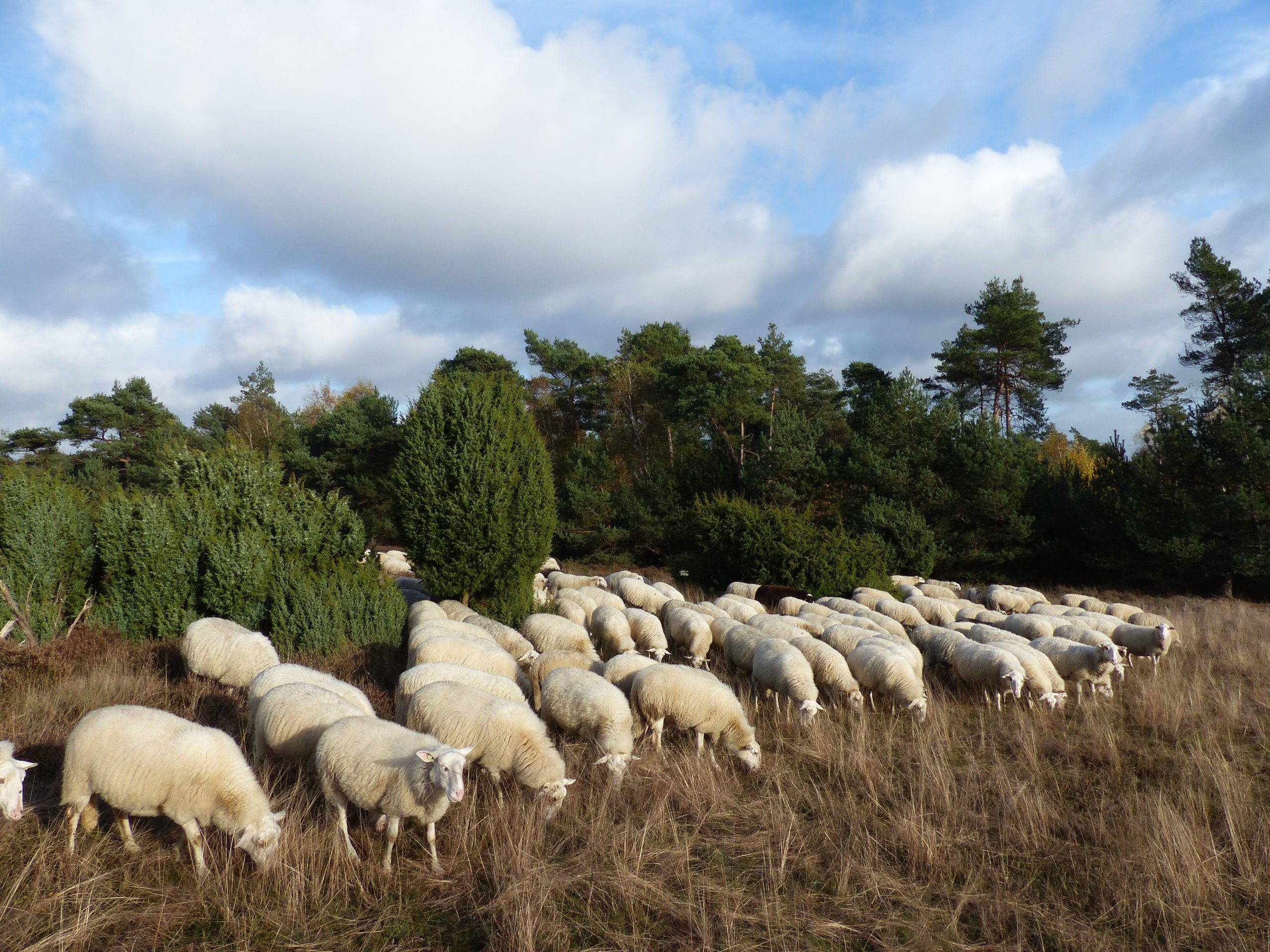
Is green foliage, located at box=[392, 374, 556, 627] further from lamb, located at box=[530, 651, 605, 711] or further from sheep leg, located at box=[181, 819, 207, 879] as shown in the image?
sheep leg, located at box=[181, 819, 207, 879]

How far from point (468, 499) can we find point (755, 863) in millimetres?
8893

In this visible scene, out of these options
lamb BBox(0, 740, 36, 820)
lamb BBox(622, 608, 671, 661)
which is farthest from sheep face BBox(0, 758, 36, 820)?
lamb BBox(622, 608, 671, 661)

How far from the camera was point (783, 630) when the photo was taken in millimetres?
11516

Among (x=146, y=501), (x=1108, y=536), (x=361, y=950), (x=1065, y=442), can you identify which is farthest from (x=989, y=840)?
(x=1065, y=442)

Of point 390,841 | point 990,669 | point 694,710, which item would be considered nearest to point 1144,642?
point 990,669

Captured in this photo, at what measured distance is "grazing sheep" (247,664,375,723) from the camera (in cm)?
675

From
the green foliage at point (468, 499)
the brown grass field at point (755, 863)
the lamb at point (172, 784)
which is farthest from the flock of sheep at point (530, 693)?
the green foliage at point (468, 499)

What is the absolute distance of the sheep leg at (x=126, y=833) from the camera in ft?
17.0

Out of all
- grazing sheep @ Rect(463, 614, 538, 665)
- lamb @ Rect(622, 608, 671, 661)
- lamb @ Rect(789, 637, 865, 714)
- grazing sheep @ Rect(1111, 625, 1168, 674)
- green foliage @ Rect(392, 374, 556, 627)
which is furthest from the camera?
green foliage @ Rect(392, 374, 556, 627)

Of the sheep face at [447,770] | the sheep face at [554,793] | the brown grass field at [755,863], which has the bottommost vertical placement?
the brown grass field at [755,863]

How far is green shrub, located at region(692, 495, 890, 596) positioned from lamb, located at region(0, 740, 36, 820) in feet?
55.3

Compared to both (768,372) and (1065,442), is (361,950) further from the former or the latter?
(1065,442)

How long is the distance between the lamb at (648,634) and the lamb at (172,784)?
24.6ft

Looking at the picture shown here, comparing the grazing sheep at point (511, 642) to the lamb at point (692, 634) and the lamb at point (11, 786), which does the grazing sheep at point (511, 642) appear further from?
the lamb at point (11, 786)
